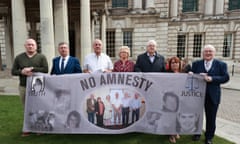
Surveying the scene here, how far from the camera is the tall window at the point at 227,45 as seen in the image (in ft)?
93.2

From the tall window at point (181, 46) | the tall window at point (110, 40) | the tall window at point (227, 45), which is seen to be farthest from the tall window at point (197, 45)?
the tall window at point (110, 40)

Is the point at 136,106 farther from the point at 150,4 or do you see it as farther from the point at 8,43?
the point at 150,4

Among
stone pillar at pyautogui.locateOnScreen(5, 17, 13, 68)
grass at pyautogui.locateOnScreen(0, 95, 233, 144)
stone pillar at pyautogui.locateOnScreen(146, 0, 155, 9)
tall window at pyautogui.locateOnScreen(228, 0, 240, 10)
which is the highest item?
tall window at pyautogui.locateOnScreen(228, 0, 240, 10)

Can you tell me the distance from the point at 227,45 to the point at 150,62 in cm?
2946

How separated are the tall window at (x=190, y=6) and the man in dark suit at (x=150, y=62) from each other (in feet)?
102

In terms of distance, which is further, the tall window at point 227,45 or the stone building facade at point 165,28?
the tall window at point 227,45

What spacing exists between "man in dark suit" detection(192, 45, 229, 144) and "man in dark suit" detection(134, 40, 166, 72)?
32.3 inches

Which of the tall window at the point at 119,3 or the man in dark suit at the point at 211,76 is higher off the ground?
the tall window at the point at 119,3

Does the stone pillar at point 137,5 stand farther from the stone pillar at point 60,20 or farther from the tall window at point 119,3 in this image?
the stone pillar at point 60,20

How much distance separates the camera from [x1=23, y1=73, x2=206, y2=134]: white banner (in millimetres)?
4215

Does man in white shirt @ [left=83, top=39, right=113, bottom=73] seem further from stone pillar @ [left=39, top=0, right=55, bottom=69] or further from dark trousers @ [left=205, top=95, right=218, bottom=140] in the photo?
stone pillar @ [left=39, top=0, right=55, bottom=69]

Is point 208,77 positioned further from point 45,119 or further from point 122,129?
point 45,119

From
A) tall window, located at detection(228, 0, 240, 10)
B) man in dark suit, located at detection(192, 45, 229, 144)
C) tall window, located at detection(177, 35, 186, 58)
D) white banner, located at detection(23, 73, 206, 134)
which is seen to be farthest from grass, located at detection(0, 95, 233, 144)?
tall window, located at detection(228, 0, 240, 10)

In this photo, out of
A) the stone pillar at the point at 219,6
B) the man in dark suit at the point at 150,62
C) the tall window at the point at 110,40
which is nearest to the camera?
the man in dark suit at the point at 150,62
